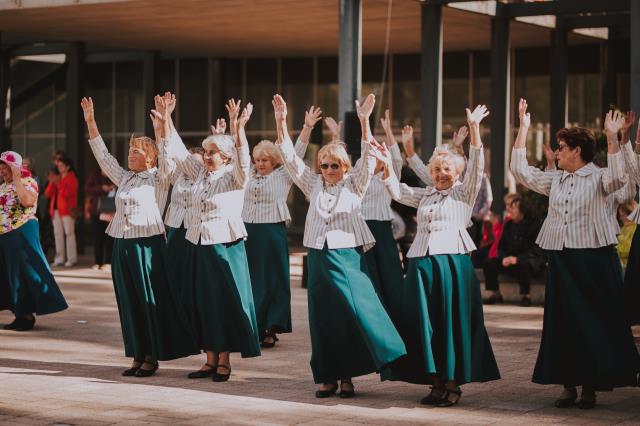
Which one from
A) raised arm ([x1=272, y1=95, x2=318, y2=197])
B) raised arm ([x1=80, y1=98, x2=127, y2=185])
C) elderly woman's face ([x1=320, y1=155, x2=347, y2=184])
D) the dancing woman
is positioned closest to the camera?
elderly woman's face ([x1=320, y1=155, x2=347, y2=184])

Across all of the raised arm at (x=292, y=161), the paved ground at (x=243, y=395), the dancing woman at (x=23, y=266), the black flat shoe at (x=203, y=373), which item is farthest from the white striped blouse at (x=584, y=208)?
the dancing woman at (x=23, y=266)

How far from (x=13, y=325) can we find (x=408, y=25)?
1125 centimetres

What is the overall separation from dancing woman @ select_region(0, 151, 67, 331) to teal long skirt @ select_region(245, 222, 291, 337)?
210 centimetres

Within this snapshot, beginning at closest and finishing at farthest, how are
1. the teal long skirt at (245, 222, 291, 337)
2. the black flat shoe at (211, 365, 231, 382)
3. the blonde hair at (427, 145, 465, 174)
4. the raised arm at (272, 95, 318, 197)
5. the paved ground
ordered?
the paved ground, the blonde hair at (427, 145, 465, 174), the raised arm at (272, 95, 318, 197), the black flat shoe at (211, 365, 231, 382), the teal long skirt at (245, 222, 291, 337)

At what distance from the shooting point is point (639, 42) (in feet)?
54.3

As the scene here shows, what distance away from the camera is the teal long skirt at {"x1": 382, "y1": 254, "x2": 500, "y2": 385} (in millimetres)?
8250

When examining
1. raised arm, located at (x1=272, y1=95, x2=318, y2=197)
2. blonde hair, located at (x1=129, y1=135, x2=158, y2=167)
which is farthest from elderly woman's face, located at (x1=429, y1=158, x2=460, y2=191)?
blonde hair, located at (x1=129, y1=135, x2=158, y2=167)

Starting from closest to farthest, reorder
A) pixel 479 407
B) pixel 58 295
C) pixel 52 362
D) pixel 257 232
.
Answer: pixel 479 407 → pixel 52 362 → pixel 257 232 → pixel 58 295

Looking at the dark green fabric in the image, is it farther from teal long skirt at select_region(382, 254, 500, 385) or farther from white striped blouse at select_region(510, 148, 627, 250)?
teal long skirt at select_region(382, 254, 500, 385)

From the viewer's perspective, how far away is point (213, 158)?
9.56 metres

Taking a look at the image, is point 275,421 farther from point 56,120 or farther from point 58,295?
point 56,120

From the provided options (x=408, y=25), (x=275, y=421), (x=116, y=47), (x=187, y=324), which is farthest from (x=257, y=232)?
(x=116, y=47)

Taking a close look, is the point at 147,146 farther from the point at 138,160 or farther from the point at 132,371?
the point at 132,371

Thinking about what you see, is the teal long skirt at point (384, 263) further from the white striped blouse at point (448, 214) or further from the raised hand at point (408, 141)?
the white striped blouse at point (448, 214)
